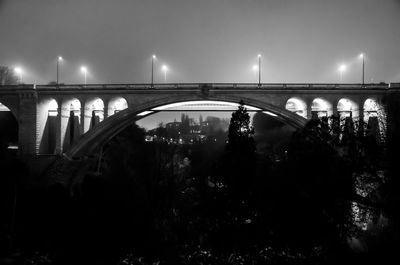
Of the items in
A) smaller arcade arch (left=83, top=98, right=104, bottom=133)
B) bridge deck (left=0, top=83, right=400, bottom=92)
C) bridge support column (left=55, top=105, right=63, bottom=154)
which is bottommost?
bridge support column (left=55, top=105, right=63, bottom=154)

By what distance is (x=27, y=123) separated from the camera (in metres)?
27.8

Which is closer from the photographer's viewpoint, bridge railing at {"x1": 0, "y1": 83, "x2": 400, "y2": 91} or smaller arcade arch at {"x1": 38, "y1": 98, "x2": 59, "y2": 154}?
bridge railing at {"x1": 0, "y1": 83, "x2": 400, "y2": 91}

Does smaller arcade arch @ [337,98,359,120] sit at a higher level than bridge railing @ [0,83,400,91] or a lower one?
lower

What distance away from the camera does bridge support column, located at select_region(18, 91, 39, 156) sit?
27.6m

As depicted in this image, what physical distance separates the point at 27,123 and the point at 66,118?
3368 millimetres

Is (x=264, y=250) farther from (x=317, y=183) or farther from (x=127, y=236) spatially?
(x=127, y=236)

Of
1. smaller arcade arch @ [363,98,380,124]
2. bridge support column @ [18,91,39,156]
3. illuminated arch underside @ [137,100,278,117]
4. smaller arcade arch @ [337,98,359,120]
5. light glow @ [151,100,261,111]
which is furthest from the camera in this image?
illuminated arch underside @ [137,100,278,117]

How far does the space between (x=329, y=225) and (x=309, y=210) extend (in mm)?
1284

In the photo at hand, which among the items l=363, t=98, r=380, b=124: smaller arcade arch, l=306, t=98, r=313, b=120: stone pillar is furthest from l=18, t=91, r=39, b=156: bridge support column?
l=363, t=98, r=380, b=124: smaller arcade arch

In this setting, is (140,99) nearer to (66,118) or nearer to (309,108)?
(66,118)

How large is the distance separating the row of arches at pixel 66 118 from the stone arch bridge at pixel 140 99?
88 mm

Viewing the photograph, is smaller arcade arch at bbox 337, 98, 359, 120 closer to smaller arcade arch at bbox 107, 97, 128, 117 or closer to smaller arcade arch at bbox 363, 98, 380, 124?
smaller arcade arch at bbox 363, 98, 380, 124

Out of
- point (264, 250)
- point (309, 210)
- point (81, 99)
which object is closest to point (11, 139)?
point (81, 99)

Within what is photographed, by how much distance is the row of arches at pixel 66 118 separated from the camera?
28214mm
